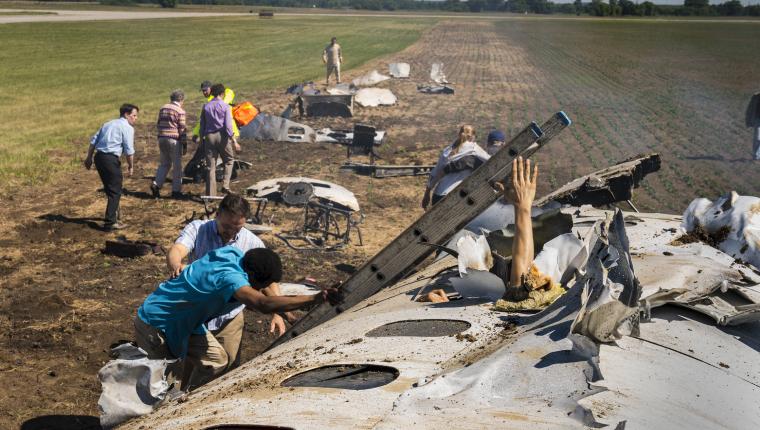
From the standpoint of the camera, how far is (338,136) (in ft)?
71.3

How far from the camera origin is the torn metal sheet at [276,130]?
21.4m

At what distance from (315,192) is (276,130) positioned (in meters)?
8.87

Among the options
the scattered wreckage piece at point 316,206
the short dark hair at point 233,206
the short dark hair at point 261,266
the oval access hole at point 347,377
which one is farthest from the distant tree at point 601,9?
the oval access hole at point 347,377

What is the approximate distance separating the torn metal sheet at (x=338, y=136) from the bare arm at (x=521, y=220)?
619 inches

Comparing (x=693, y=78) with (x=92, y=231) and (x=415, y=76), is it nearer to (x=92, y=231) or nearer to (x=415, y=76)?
(x=415, y=76)

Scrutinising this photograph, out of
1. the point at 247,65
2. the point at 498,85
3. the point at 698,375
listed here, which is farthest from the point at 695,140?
the point at 247,65

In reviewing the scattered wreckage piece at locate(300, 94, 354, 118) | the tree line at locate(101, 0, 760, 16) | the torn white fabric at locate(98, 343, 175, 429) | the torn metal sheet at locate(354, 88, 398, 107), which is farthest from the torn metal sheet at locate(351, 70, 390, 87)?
the tree line at locate(101, 0, 760, 16)

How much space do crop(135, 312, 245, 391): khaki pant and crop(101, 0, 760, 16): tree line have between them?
3985 inches

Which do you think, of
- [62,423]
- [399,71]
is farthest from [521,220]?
[399,71]

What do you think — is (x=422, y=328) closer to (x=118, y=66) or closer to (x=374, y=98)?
(x=374, y=98)

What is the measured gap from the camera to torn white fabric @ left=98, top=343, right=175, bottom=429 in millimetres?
4824

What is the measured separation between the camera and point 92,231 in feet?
44.0

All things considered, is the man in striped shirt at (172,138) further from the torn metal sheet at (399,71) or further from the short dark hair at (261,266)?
the torn metal sheet at (399,71)

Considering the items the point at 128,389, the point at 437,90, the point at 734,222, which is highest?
the point at 734,222
